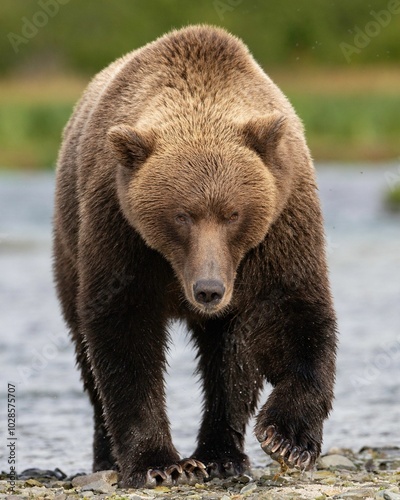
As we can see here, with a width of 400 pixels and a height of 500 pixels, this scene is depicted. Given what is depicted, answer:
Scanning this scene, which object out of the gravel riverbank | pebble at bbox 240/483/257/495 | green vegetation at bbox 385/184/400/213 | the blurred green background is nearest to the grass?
the blurred green background

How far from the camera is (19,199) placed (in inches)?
908

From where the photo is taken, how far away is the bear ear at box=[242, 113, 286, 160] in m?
5.38

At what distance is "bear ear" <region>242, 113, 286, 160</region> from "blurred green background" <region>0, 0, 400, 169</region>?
23829 mm

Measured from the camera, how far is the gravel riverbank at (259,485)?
5398 millimetres

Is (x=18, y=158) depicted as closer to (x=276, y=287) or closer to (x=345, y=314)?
(x=345, y=314)

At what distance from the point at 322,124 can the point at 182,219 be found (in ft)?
88.8

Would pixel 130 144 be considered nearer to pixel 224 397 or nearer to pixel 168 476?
pixel 168 476

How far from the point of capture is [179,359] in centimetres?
1080

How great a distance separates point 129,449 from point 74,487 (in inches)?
17.0

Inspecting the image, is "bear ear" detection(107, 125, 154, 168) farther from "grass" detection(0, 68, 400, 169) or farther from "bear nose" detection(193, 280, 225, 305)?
"grass" detection(0, 68, 400, 169)

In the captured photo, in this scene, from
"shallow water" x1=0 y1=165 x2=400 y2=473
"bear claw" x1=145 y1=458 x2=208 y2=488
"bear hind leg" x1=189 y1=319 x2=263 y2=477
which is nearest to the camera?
"bear claw" x1=145 y1=458 x2=208 y2=488

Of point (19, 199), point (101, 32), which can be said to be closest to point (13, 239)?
point (19, 199)

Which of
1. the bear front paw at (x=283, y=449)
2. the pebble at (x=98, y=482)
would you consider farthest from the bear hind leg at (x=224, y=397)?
the bear front paw at (x=283, y=449)

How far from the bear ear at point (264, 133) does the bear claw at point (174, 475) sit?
1.67 metres
